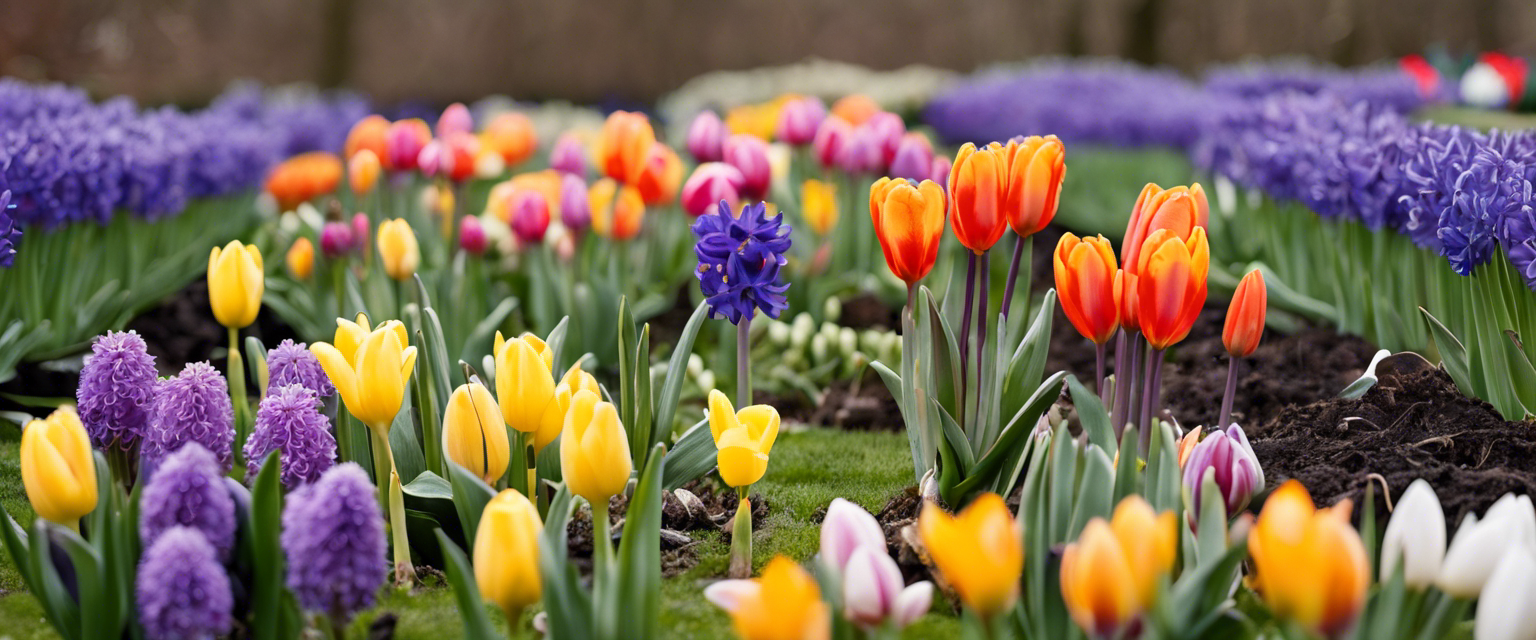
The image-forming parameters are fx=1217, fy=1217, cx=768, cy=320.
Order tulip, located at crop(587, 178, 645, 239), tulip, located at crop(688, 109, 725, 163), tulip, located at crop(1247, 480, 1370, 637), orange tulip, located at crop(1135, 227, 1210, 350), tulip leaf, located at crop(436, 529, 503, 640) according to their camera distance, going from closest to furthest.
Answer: tulip, located at crop(1247, 480, 1370, 637) → tulip leaf, located at crop(436, 529, 503, 640) → orange tulip, located at crop(1135, 227, 1210, 350) → tulip, located at crop(587, 178, 645, 239) → tulip, located at crop(688, 109, 725, 163)

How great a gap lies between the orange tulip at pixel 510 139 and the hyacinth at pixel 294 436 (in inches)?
117

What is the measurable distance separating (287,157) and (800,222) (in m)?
3.42

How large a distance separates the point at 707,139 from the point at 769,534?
2129mm

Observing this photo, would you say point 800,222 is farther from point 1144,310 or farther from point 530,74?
point 530,74

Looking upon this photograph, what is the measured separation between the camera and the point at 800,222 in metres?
4.64

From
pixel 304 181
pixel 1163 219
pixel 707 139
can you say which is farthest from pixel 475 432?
pixel 304 181

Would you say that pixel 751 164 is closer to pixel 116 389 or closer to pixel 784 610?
pixel 116 389

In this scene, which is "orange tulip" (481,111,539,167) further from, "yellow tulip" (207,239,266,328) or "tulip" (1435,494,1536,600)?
"tulip" (1435,494,1536,600)

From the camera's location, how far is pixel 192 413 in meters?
1.89

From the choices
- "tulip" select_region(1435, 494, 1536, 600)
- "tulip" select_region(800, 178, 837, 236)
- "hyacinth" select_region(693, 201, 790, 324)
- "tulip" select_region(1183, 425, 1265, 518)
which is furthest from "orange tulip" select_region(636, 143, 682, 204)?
"tulip" select_region(1435, 494, 1536, 600)

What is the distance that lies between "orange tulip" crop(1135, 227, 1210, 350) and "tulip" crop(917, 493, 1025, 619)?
2.14 feet

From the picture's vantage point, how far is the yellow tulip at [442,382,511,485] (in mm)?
1974

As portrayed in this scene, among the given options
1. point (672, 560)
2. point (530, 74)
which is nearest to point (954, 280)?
point (672, 560)

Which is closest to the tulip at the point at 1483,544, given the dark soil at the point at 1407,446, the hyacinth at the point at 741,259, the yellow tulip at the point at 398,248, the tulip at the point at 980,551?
the dark soil at the point at 1407,446
